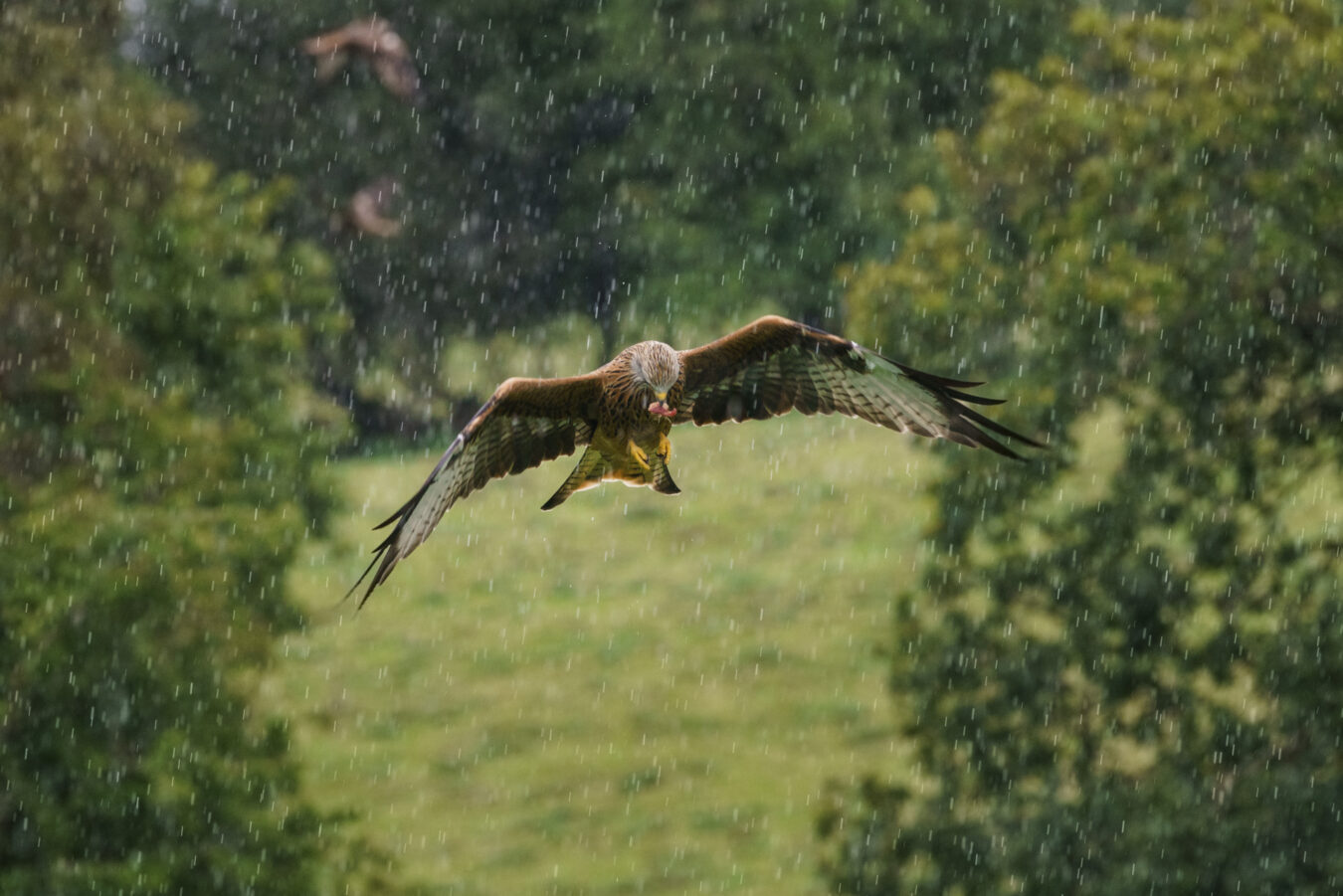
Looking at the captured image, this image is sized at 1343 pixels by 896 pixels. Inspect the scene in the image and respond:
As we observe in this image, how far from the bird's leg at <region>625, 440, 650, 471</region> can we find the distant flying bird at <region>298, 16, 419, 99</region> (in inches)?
661

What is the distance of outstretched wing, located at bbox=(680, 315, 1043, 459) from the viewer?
6.13m

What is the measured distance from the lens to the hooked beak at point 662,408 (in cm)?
527

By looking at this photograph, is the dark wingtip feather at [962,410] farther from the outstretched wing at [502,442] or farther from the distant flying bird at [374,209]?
the distant flying bird at [374,209]

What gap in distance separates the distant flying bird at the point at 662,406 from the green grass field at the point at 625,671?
36.7 ft

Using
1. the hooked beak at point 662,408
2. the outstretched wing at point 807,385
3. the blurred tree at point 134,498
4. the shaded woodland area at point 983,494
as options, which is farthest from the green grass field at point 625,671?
the hooked beak at point 662,408

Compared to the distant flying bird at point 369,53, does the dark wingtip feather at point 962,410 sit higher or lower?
higher

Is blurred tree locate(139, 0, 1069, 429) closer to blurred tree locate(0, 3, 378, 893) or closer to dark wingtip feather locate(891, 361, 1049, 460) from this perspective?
Result: blurred tree locate(0, 3, 378, 893)

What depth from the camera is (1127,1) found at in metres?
31.9

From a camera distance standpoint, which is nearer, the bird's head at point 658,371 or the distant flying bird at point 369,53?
the bird's head at point 658,371

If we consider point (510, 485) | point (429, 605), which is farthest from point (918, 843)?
point (510, 485)

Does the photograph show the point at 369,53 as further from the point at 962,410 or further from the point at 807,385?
the point at 962,410

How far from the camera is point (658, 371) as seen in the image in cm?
548

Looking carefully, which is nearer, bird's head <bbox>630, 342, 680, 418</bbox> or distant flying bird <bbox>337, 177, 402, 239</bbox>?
bird's head <bbox>630, 342, 680, 418</bbox>

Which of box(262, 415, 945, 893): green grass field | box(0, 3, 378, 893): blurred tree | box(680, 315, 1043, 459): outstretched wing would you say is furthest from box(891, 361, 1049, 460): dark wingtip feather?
box(262, 415, 945, 893): green grass field
